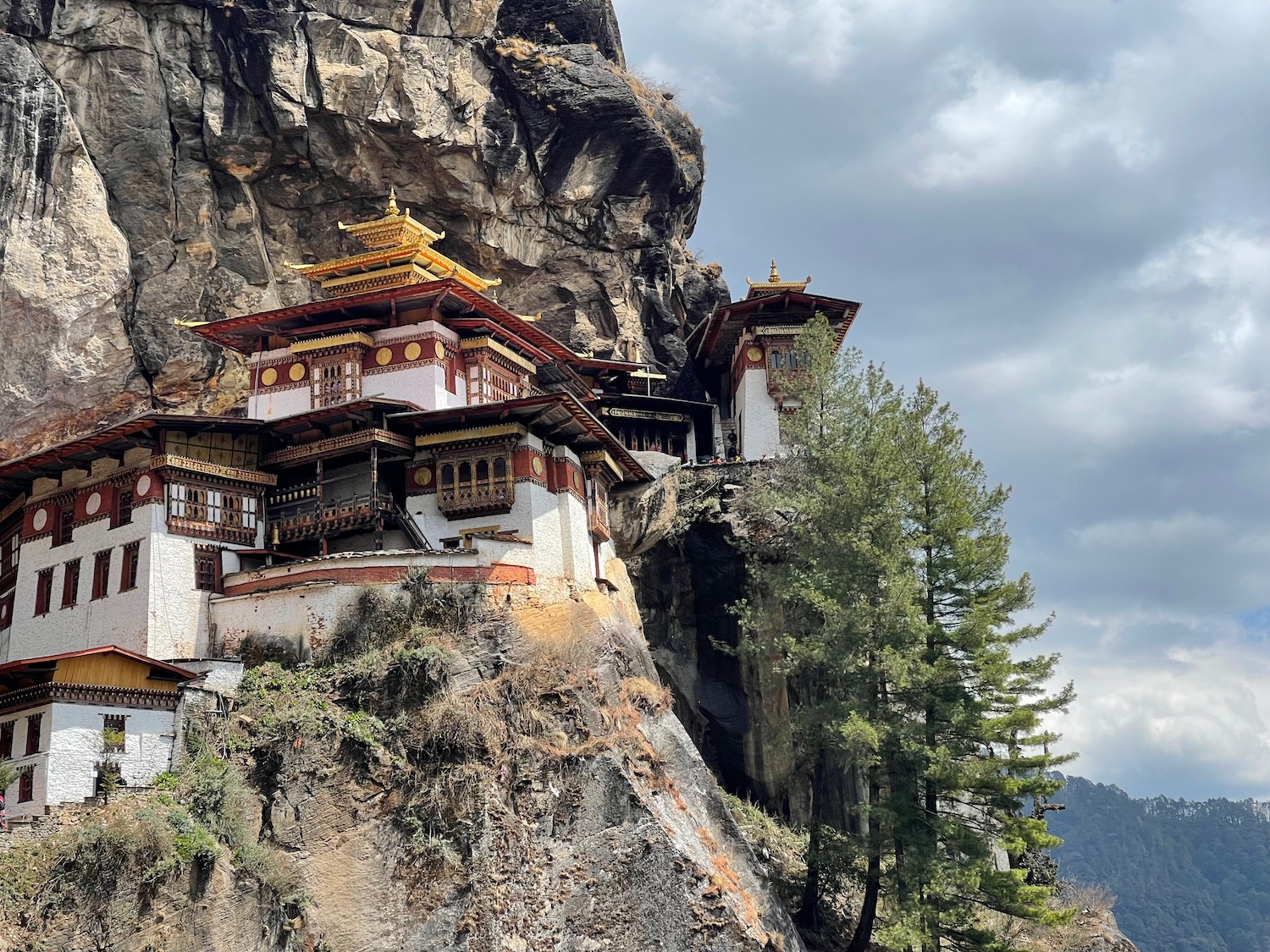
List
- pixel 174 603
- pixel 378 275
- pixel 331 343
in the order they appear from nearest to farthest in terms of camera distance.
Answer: pixel 174 603
pixel 331 343
pixel 378 275

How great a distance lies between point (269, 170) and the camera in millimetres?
58125

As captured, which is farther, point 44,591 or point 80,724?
point 44,591

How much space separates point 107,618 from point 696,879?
18574mm

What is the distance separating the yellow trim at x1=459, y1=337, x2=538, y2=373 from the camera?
166 ft

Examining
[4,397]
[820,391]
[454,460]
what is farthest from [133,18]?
[820,391]

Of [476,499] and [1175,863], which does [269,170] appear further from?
[1175,863]

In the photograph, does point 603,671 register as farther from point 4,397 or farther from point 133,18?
point 133,18

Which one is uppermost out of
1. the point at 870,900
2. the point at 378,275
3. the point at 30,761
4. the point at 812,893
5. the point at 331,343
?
the point at 378,275

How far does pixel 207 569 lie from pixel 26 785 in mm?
10792

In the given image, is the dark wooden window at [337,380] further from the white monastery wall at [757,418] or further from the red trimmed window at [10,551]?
the white monastery wall at [757,418]

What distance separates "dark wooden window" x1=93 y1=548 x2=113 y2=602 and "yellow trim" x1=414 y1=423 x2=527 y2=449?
383 inches

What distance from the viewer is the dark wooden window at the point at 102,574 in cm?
4141

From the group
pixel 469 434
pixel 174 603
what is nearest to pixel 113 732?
pixel 174 603

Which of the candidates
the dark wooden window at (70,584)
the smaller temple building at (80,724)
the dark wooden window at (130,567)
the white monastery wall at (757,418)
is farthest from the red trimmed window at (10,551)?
the white monastery wall at (757,418)
